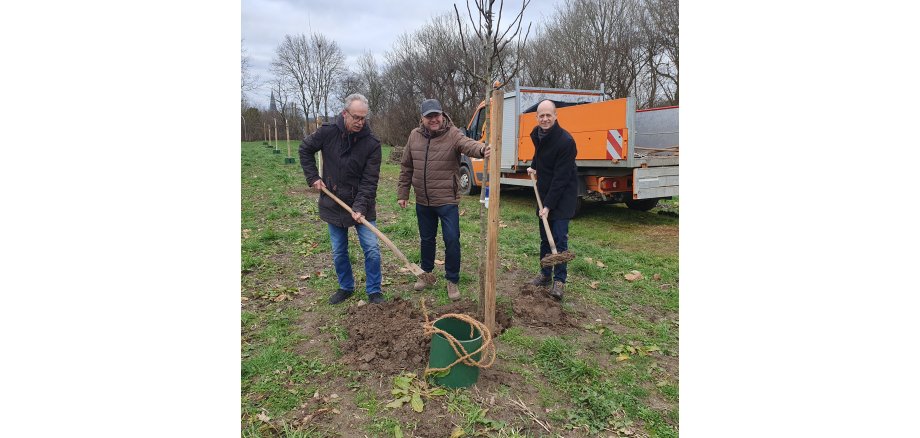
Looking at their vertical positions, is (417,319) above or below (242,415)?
above

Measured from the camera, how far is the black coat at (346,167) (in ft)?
13.5

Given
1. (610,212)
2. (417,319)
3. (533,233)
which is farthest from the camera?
(610,212)

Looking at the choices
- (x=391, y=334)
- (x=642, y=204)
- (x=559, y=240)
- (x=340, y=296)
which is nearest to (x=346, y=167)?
(x=340, y=296)

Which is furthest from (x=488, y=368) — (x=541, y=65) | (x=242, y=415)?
(x=541, y=65)

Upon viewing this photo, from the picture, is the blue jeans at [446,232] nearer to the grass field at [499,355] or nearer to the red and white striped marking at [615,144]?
the grass field at [499,355]

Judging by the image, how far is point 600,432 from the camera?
2.70m

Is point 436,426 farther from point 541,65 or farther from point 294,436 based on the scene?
point 541,65

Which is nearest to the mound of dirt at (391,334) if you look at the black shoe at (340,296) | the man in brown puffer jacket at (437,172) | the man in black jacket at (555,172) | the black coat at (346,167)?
the black shoe at (340,296)

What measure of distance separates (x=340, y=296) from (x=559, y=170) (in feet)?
7.98

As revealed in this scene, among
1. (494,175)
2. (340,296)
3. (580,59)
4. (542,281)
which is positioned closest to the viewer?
(494,175)

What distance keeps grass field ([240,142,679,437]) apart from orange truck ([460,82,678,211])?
1560 mm

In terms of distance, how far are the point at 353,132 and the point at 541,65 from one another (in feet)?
73.5

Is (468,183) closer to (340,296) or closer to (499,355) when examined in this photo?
(340,296)

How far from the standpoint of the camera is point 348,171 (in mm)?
4145
